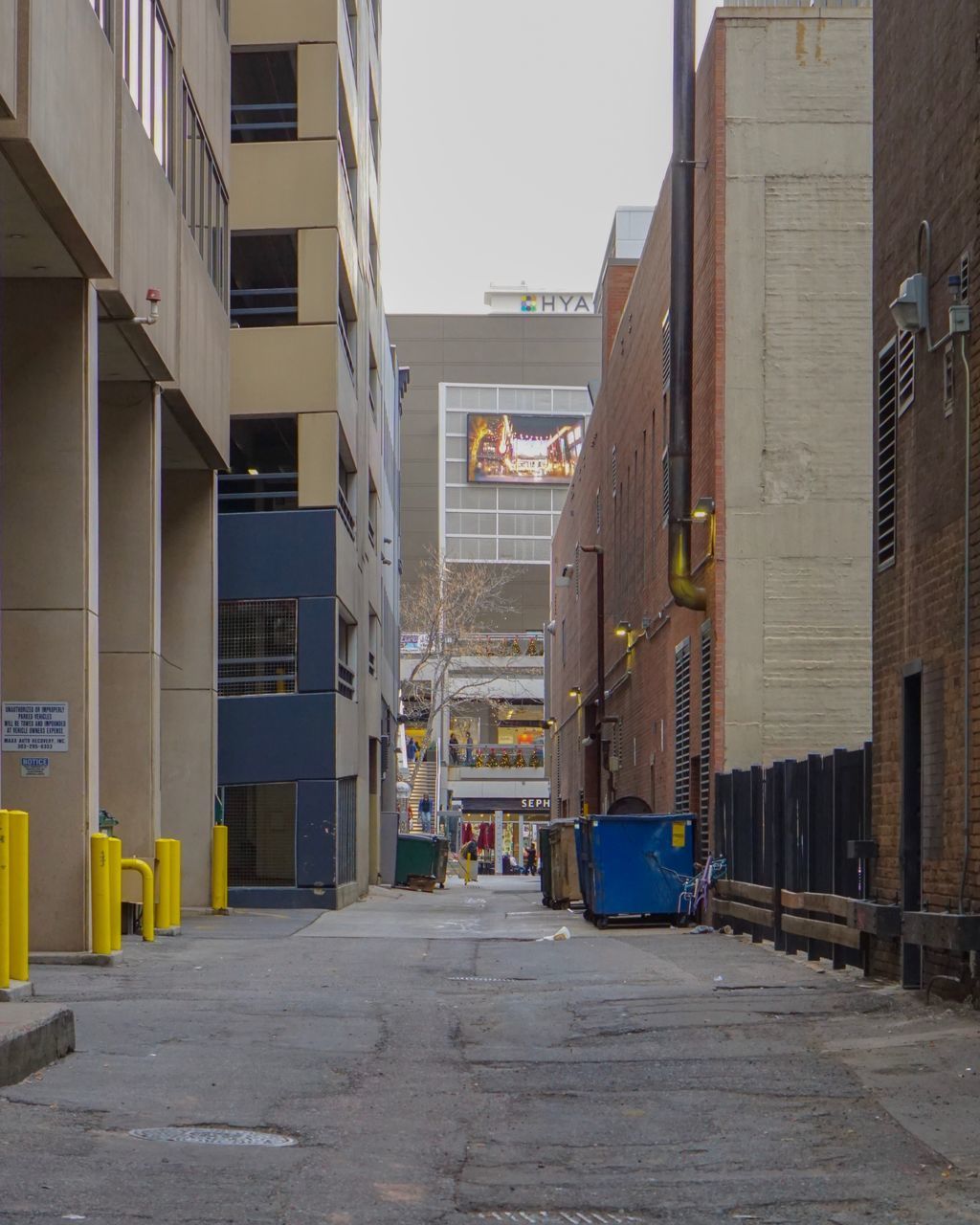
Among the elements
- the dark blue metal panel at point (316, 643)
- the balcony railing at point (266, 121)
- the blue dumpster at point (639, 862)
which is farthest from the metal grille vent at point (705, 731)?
the balcony railing at point (266, 121)

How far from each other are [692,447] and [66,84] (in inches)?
519

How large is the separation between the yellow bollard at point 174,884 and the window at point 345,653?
9.63 metres

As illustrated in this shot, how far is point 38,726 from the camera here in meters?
16.8

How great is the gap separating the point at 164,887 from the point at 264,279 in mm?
16480

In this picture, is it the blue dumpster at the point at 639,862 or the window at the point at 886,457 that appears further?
the blue dumpster at the point at 639,862

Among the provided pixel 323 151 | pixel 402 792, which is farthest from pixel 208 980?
pixel 402 792

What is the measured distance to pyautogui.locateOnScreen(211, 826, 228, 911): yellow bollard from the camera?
2611cm

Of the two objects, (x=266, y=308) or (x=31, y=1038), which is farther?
(x=266, y=308)

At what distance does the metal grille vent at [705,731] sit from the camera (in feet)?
80.4

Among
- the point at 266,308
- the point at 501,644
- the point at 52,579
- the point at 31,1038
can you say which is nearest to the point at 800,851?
the point at 52,579

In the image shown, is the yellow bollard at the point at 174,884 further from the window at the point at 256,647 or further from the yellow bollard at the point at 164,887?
the window at the point at 256,647

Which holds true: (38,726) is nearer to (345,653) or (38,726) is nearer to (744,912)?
(744,912)

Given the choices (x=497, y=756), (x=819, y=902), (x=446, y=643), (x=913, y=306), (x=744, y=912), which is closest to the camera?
(x=913, y=306)

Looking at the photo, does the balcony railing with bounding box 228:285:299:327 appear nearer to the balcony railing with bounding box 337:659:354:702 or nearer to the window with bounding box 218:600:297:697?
the window with bounding box 218:600:297:697
